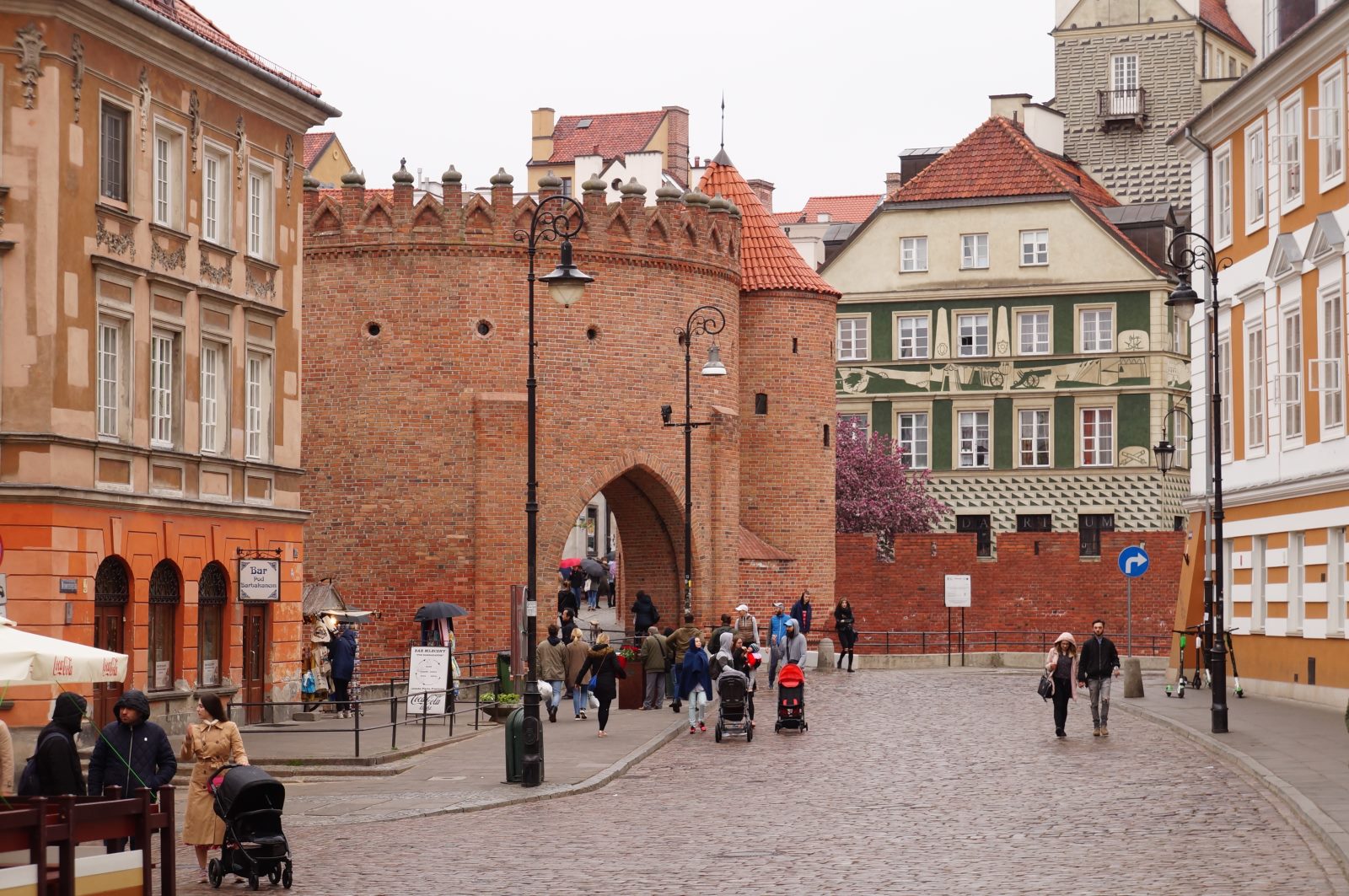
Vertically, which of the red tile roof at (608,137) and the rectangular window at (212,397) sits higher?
the red tile roof at (608,137)

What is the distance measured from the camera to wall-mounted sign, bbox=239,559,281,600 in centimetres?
3059

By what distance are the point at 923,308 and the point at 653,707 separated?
3563 cm

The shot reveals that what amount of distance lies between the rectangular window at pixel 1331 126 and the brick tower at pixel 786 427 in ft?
70.5

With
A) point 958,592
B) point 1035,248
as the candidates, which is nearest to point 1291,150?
point 958,592

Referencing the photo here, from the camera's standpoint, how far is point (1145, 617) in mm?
56031

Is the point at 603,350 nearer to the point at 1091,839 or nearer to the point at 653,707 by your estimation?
the point at 653,707

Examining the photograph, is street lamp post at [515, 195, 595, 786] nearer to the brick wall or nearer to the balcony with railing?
the brick wall

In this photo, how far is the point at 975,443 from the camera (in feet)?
221

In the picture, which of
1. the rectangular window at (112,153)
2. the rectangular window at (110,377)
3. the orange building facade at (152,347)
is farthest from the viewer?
the rectangular window at (112,153)

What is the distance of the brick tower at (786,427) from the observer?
5225cm

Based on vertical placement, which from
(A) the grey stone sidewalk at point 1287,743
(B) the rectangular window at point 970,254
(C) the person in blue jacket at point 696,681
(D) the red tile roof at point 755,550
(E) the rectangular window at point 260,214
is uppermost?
(B) the rectangular window at point 970,254

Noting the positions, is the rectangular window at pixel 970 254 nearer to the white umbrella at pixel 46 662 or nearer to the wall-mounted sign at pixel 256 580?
the wall-mounted sign at pixel 256 580

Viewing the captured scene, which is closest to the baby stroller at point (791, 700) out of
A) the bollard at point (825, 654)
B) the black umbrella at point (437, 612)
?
the black umbrella at point (437, 612)

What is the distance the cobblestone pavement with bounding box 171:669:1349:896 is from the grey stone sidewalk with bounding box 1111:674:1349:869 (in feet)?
0.79
